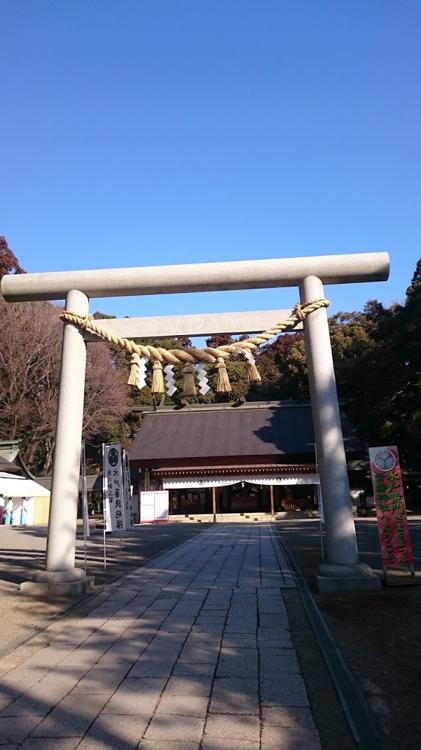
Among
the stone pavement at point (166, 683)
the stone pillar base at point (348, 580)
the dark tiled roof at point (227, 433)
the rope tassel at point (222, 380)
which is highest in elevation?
the dark tiled roof at point (227, 433)

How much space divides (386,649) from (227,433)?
944 inches

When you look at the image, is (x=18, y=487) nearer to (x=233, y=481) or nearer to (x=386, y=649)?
(x=233, y=481)

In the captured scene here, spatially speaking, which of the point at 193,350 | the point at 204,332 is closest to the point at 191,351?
the point at 193,350

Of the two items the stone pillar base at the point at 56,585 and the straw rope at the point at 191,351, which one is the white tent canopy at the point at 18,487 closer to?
the stone pillar base at the point at 56,585

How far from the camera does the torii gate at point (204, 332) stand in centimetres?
594

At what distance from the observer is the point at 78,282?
22.4ft

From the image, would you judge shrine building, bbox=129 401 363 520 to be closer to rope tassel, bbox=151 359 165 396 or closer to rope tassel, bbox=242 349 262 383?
rope tassel, bbox=242 349 262 383

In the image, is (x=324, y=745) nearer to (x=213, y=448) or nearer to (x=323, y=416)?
(x=323, y=416)

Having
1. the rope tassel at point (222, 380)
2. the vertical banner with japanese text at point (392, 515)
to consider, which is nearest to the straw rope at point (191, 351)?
the rope tassel at point (222, 380)

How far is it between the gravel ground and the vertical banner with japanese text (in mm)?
370

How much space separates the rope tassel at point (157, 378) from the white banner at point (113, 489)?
2.47 m

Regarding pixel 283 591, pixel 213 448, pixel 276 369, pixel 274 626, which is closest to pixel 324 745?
pixel 274 626

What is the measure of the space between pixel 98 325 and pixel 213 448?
19.9 meters

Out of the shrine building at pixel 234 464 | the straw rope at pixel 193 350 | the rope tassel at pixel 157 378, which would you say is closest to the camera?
the straw rope at pixel 193 350
